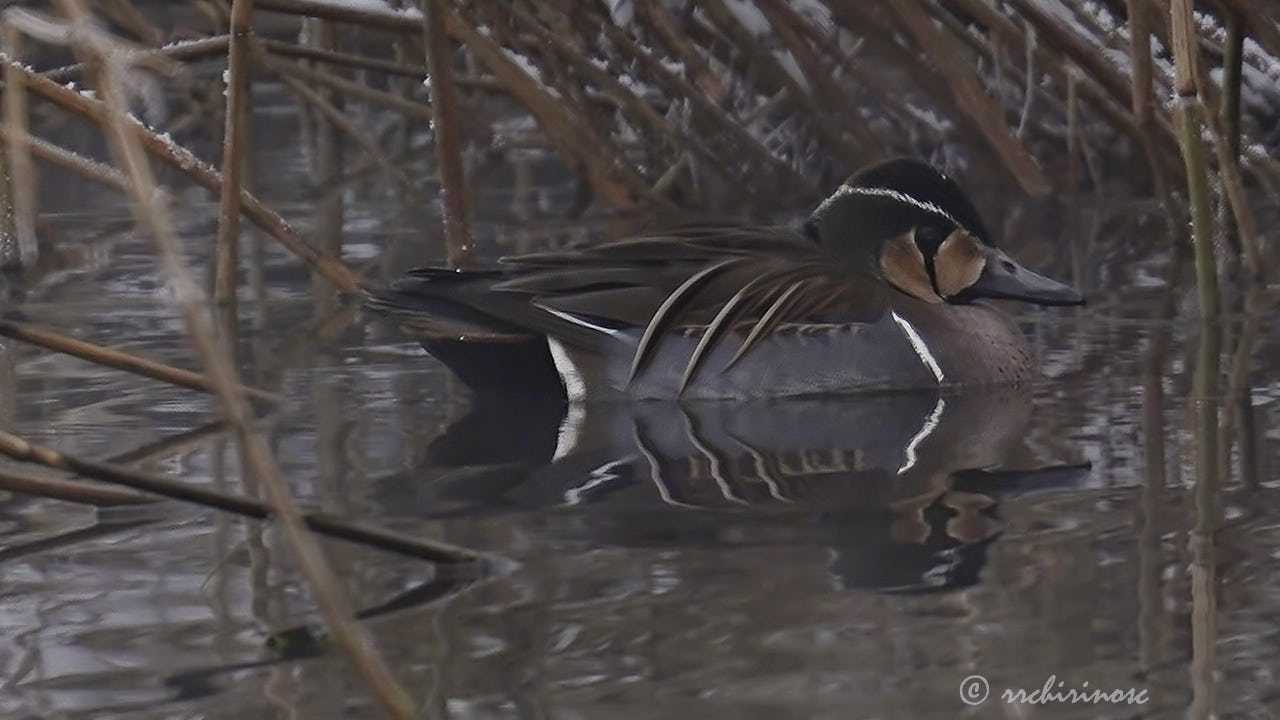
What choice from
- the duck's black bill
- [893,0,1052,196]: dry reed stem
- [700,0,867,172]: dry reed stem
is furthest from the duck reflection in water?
[700,0,867,172]: dry reed stem

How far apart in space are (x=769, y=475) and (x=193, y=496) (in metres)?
1.43

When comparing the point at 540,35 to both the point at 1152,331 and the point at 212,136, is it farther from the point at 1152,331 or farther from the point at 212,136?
the point at 212,136

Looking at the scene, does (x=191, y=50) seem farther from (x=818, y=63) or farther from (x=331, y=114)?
(x=818, y=63)

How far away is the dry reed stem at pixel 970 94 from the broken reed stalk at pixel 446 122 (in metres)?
1.35

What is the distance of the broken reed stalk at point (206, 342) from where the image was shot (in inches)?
77.7

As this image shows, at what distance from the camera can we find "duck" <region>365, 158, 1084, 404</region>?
4.86 metres

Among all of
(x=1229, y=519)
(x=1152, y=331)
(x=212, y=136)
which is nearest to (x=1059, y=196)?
(x=1152, y=331)

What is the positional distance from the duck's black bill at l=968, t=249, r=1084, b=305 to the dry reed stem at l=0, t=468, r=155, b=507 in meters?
2.14

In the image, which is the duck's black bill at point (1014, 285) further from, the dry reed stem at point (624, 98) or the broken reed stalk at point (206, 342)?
the broken reed stalk at point (206, 342)

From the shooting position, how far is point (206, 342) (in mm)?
1958

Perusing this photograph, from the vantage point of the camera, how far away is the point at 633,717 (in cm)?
273

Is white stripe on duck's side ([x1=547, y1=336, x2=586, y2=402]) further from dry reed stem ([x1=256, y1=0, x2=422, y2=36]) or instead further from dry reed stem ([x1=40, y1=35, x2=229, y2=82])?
dry reed stem ([x1=40, y1=35, x2=229, y2=82])

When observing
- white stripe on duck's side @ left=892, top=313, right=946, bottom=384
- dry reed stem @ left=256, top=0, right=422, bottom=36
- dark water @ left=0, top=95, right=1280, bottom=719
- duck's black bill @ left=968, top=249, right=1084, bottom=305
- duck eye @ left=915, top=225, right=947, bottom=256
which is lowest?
dark water @ left=0, top=95, right=1280, bottom=719

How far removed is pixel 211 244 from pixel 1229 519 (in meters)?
4.42
